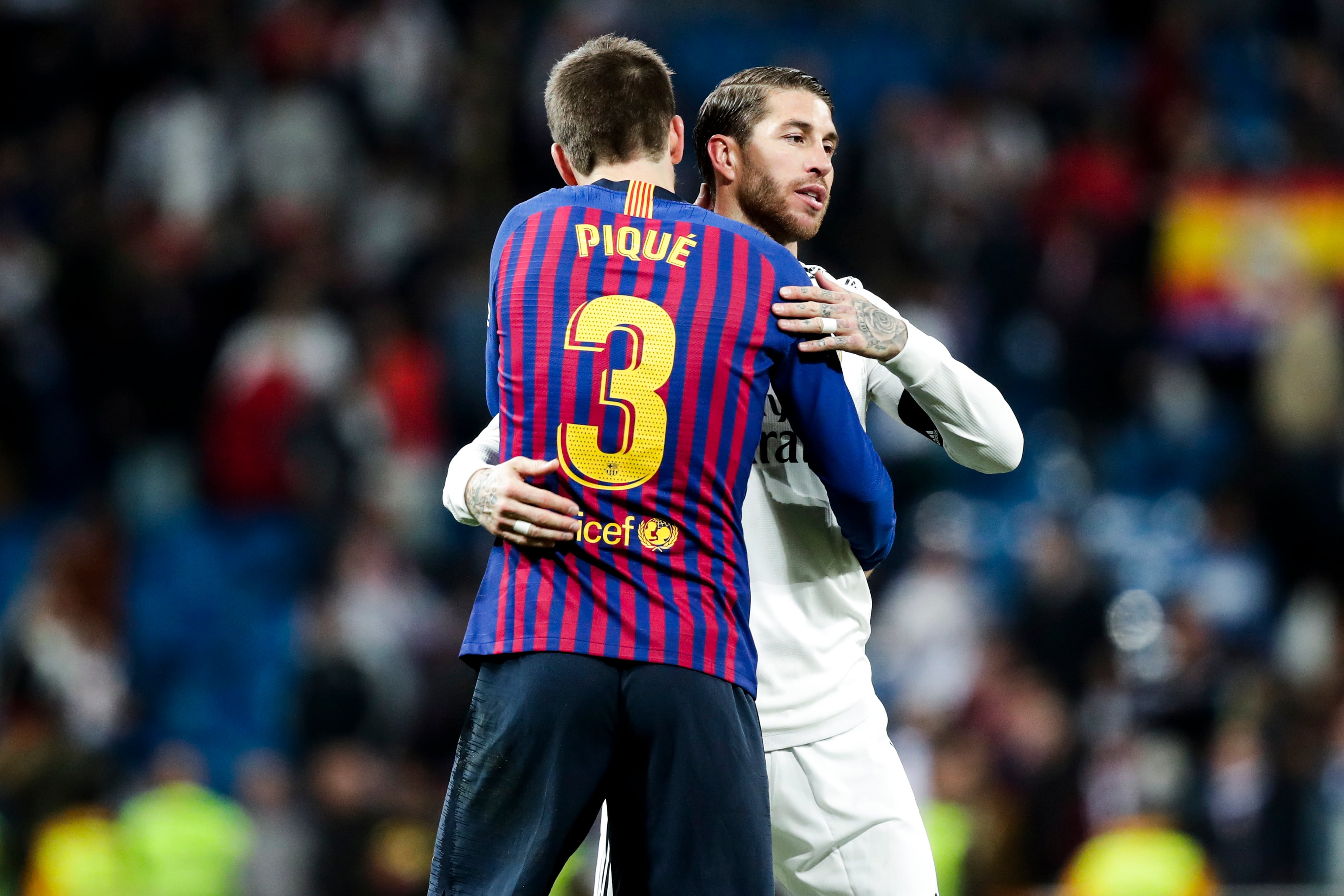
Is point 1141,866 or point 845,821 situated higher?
point 845,821

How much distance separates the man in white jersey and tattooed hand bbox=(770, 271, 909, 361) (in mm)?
63

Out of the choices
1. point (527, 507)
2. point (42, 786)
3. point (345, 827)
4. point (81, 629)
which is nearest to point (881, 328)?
point (527, 507)

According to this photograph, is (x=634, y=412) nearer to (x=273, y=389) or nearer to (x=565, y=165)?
(x=565, y=165)

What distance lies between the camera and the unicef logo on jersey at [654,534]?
2928mm

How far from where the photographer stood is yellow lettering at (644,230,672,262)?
119 inches

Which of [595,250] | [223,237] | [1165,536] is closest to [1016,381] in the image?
[1165,536]

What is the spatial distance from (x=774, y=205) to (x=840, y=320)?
2.11 ft

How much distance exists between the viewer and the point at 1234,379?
450 inches

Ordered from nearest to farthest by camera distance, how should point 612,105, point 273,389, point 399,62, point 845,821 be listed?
point 612,105 → point 845,821 → point 273,389 → point 399,62

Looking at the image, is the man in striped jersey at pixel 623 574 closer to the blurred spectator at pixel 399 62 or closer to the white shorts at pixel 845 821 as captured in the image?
the white shorts at pixel 845 821

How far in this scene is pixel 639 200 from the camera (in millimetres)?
3086

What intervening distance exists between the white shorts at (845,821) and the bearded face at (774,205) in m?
1.08

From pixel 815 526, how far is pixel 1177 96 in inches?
372

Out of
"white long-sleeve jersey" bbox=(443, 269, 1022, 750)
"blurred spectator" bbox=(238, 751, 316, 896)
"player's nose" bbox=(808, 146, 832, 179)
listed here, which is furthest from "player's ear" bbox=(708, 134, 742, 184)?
"blurred spectator" bbox=(238, 751, 316, 896)
